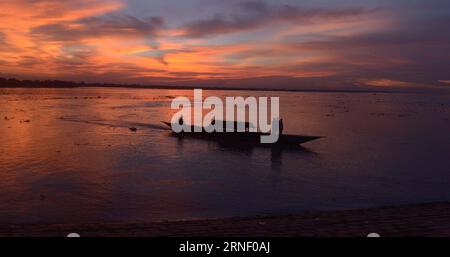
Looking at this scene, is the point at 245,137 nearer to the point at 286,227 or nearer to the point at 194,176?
the point at 194,176

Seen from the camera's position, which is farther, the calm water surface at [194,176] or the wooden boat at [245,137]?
the wooden boat at [245,137]

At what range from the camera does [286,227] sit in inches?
298

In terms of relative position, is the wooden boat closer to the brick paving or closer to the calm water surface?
→ the calm water surface

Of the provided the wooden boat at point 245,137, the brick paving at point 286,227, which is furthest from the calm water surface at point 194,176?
the brick paving at point 286,227

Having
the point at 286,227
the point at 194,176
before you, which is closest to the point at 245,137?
the point at 194,176

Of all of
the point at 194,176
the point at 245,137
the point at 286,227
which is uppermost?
the point at 245,137

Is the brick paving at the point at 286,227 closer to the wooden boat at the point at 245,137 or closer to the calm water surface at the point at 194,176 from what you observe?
the calm water surface at the point at 194,176

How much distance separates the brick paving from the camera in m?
7.20

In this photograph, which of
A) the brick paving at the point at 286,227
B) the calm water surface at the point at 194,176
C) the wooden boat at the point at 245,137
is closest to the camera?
the brick paving at the point at 286,227

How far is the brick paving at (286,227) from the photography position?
720 centimetres

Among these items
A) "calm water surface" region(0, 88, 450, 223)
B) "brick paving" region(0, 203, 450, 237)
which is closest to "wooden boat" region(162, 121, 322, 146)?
"calm water surface" region(0, 88, 450, 223)
